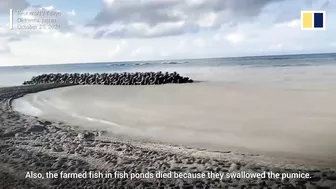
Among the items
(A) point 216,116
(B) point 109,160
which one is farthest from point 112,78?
(A) point 216,116

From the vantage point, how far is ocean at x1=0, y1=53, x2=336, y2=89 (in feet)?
6.56

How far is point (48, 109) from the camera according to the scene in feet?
7.59

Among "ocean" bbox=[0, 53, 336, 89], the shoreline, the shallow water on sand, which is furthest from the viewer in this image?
"ocean" bbox=[0, 53, 336, 89]

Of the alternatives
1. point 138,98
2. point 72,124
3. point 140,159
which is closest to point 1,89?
point 72,124

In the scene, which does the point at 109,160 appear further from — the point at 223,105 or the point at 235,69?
the point at 235,69

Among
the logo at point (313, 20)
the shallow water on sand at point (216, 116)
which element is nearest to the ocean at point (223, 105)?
the shallow water on sand at point (216, 116)

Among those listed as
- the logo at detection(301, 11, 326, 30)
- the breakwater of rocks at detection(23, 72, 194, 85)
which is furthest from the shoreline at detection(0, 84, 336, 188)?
the logo at detection(301, 11, 326, 30)

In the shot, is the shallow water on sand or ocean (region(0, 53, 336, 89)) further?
ocean (region(0, 53, 336, 89))

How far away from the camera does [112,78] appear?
221 centimetres

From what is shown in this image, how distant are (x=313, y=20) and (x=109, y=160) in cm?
132

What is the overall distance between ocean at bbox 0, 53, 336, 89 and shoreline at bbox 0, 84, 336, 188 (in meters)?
0.37

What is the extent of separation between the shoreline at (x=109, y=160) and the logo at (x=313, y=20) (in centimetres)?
74

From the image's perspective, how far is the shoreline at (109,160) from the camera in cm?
162

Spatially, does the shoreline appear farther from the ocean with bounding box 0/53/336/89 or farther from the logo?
the logo
